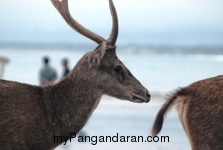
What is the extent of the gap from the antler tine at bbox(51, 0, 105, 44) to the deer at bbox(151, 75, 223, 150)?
825 mm

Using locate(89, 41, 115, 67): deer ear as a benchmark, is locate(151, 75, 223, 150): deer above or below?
below

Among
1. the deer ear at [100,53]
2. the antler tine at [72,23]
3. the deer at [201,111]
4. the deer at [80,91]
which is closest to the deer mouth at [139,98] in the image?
A: the deer at [80,91]

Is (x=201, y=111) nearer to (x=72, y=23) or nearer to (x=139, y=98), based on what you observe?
(x=139, y=98)

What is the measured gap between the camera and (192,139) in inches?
222

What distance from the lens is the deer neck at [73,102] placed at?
5.69 meters

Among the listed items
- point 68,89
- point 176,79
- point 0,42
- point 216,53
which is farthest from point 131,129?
point 0,42

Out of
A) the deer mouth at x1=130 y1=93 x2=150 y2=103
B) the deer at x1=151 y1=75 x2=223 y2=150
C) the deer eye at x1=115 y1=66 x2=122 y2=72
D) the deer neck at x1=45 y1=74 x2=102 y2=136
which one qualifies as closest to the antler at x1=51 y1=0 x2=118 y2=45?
the deer eye at x1=115 y1=66 x2=122 y2=72

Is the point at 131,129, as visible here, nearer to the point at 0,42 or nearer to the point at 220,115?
the point at 220,115

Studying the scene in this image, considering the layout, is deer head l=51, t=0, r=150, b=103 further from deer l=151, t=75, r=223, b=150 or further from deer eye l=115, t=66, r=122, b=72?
deer l=151, t=75, r=223, b=150

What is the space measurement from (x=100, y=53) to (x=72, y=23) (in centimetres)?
42

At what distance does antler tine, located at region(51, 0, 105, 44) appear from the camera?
229 inches

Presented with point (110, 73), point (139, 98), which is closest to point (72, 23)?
point (110, 73)

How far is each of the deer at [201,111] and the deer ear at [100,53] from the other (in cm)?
68

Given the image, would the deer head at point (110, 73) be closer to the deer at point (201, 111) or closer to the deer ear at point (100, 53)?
the deer ear at point (100, 53)
